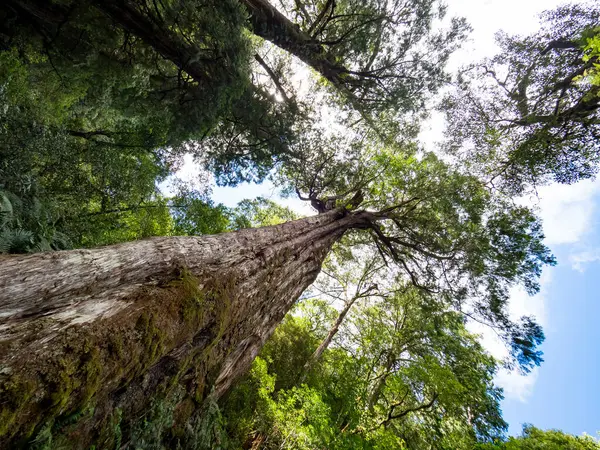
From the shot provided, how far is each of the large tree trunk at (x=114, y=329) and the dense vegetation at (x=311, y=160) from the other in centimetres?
27

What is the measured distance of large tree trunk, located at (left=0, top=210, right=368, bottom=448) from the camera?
1229 millimetres

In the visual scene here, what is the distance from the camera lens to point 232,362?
12.3 feet

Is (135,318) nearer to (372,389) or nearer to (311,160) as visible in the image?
(311,160)

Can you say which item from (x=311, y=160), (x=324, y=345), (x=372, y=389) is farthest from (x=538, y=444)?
(x=311, y=160)

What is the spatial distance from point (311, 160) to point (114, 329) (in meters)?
8.33

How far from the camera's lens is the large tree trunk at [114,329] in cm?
123

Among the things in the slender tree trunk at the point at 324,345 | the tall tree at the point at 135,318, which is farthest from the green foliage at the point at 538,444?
the tall tree at the point at 135,318

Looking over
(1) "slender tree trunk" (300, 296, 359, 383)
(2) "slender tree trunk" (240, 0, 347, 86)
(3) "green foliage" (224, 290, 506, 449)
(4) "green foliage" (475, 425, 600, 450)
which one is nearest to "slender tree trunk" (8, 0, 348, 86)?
(2) "slender tree trunk" (240, 0, 347, 86)

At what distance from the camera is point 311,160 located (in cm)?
936

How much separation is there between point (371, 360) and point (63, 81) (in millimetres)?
11029

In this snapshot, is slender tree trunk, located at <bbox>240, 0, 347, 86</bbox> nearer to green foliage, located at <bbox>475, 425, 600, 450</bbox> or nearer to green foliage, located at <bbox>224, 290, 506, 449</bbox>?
green foliage, located at <bbox>224, 290, 506, 449</bbox>

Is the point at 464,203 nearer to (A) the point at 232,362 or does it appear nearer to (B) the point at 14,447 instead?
(A) the point at 232,362

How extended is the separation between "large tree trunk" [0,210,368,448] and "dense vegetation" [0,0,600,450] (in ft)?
0.89

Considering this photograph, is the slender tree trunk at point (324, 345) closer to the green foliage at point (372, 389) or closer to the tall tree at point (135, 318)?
the green foliage at point (372, 389)
